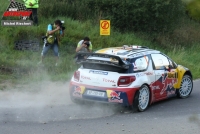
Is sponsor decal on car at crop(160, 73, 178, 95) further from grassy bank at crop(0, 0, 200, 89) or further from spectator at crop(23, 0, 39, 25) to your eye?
spectator at crop(23, 0, 39, 25)

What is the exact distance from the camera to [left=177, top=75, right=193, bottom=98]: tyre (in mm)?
12195

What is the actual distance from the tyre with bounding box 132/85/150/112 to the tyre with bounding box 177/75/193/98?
6.67 feet

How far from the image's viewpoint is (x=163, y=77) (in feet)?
36.4

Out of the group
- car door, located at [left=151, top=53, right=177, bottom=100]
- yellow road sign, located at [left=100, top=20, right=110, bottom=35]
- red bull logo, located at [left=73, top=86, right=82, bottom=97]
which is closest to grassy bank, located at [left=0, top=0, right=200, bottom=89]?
yellow road sign, located at [left=100, top=20, right=110, bottom=35]

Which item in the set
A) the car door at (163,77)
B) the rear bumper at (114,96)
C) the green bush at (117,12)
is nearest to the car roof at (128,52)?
the car door at (163,77)

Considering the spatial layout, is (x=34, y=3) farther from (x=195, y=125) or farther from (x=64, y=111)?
(x=195, y=125)

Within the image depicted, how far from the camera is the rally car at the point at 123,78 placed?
32.0 ft

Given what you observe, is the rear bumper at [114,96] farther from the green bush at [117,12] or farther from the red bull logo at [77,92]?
the green bush at [117,12]

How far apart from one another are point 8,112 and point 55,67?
6.67 m

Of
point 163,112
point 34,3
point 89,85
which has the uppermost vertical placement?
point 34,3

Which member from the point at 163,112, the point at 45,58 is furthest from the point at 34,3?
the point at 163,112

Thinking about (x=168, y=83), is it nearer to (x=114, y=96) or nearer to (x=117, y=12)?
(x=114, y=96)

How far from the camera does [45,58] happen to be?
17.4 m

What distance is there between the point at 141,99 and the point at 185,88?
273 cm
